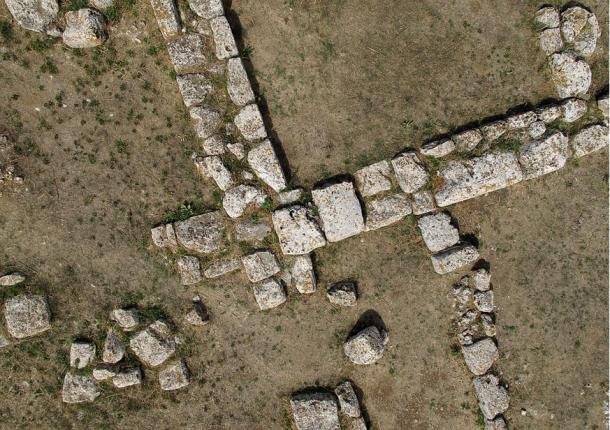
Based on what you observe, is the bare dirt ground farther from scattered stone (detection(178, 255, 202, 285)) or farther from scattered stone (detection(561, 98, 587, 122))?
scattered stone (detection(561, 98, 587, 122))

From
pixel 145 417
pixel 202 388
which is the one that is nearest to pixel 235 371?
pixel 202 388

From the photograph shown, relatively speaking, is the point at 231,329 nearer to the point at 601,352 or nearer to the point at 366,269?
the point at 366,269

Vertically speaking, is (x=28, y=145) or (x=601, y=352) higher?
(x=28, y=145)

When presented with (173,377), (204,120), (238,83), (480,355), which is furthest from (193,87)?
(480,355)

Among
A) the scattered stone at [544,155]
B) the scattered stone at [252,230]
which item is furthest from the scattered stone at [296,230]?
the scattered stone at [544,155]

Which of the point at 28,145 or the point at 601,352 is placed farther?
the point at 601,352

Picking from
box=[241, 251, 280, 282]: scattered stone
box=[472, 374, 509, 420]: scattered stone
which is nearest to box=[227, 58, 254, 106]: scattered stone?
box=[241, 251, 280, 282]: scattered stone

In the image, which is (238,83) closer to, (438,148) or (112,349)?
(438,148)
